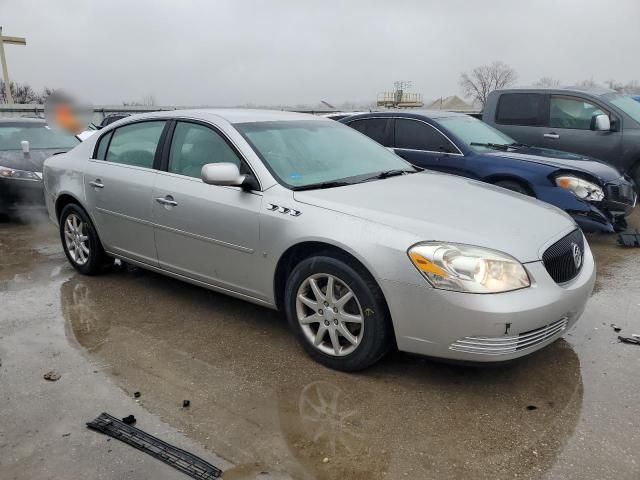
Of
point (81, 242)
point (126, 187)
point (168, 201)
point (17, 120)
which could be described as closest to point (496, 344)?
point (168, 201)

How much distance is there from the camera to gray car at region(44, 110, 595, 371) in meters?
2.98

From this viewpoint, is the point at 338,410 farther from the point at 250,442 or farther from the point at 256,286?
the point at 256,286

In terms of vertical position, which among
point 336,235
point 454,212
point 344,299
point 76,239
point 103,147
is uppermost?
point 103,147

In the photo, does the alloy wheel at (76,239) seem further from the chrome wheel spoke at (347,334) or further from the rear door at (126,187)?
the chrome wheel spoke at (347,334)

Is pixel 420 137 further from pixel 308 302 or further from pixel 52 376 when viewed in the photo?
pixel 52 376

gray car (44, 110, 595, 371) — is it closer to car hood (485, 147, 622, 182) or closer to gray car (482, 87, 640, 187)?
car hood (485, 147, 622, 182)

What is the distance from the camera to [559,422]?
9.50ft

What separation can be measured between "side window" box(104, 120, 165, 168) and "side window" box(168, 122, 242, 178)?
0.24 m

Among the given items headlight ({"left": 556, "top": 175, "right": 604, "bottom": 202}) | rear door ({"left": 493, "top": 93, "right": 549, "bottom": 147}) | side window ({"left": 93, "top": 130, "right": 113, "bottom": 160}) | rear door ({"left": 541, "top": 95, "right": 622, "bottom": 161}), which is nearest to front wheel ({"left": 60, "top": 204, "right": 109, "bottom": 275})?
side window ({"left": 93, "top": 130, "right": 113, "bottom": 160})

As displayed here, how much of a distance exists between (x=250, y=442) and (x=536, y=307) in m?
1.59

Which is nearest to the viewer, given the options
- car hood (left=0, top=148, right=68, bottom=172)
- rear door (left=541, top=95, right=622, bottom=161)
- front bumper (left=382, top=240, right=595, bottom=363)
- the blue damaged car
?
front bumper (left=382, top=240, right=595, bottom=363)

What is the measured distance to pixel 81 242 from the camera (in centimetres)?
526

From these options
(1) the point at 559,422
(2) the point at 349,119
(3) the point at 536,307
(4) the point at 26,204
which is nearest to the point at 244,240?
(3) the point at 536,307

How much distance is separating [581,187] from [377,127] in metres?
2.57
